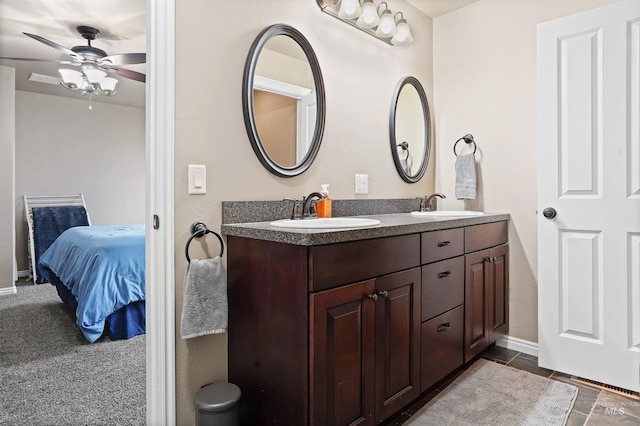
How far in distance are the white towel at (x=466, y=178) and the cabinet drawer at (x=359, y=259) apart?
3.50 feet

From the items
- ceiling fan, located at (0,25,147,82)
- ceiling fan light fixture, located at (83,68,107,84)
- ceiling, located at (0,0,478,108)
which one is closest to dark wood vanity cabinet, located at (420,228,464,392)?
ceiling, located at (0,0,478,108)

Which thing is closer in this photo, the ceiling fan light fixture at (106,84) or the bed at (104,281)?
the bed at (104,281)

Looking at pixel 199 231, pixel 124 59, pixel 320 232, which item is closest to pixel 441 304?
pixel 320 232

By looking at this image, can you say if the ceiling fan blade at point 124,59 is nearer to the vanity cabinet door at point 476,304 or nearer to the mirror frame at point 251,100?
the mirror frame at point 251,100

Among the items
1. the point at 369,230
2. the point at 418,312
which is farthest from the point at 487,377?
the point at 369,230

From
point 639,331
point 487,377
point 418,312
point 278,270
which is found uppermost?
point 278,270

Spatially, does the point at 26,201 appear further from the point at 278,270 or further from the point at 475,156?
the point at 475,156

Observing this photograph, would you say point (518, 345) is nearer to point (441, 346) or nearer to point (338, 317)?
point (441, 346)

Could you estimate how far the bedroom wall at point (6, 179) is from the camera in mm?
3986

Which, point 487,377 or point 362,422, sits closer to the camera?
point 362,422

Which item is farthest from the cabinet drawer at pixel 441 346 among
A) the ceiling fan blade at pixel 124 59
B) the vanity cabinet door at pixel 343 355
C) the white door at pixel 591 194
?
the ceiling fan blade at pixel 124 59

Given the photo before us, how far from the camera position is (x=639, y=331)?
1.97 meters

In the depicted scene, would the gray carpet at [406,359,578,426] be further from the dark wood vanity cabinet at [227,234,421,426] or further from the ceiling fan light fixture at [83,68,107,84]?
the ceiling fan light fixture at [83,68,107,84]

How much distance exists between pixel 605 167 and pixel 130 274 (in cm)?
311
